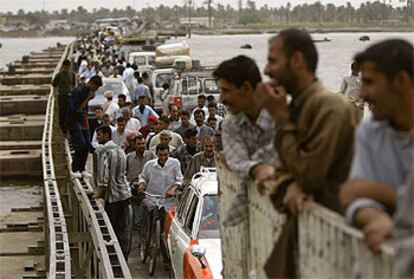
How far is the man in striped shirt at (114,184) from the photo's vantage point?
535 inches

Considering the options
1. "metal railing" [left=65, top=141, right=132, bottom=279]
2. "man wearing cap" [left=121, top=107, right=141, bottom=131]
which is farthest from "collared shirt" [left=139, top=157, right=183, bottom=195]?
"man wearing cap" [left=121, top=107, right=141, bottom=131]

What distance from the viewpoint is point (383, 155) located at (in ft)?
13.6

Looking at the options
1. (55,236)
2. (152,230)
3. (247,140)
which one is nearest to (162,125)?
(152,230)

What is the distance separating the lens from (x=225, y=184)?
678cm

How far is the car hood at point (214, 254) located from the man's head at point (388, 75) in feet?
17.7

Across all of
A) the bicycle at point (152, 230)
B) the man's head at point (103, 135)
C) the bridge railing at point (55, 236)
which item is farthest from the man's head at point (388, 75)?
the man's head at point (103, 135)

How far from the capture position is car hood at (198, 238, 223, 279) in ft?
31.2

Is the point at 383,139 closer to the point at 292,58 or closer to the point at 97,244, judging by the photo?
the point at 292,58

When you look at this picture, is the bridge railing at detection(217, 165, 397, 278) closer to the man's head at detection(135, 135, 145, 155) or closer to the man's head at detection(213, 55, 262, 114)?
the man's head at detection(213, 55, 262, 114)

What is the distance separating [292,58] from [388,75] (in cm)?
104

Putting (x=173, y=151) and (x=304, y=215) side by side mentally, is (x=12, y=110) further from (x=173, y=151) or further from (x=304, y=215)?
(x=304, y=215)

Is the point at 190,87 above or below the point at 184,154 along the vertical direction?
below

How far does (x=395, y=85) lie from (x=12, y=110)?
45.5 metres

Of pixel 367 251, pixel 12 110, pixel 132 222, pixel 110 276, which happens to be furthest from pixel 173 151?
pixel 12 110
